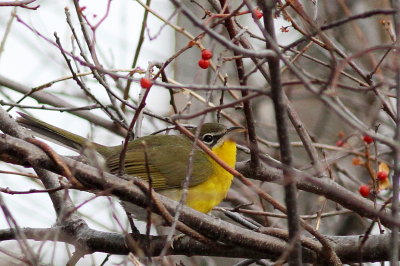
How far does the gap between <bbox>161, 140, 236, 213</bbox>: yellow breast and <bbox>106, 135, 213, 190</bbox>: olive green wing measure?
0.06 metres

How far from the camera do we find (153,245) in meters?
4.55

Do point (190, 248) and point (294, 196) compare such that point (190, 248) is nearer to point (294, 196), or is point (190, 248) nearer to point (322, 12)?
point (294, 196)

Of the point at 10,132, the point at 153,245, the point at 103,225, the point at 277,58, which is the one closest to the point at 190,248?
the point at 153,245

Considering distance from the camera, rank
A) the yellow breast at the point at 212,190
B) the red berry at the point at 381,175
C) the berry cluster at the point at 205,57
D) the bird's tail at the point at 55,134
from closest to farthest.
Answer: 1. the berry cluster at the point at 205,57
2. the red berry at the point at 381,175
3. the bird's tail at the point at 55,134
4. the yellow breast at the point at 212,190

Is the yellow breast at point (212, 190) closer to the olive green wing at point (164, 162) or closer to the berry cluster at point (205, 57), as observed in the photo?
the olive green wing at point (164, 162)

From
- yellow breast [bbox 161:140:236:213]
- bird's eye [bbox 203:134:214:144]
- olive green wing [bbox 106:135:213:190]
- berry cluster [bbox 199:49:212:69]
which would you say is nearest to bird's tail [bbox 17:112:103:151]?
olive green wing [bbox 106:135:213:190]

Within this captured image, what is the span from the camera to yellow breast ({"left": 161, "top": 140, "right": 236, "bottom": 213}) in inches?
227

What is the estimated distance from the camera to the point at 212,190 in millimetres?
5945

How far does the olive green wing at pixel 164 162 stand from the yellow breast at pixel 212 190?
6 centimetres

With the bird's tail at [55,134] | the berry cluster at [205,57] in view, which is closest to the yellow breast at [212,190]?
the bird's tail at [55,134]

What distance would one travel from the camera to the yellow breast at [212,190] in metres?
5.75

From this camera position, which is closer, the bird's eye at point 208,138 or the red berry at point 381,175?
the red berry at point 381,175

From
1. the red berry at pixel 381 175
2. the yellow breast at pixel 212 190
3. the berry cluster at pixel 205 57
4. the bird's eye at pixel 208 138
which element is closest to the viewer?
the berry cluster at pixel 205 57

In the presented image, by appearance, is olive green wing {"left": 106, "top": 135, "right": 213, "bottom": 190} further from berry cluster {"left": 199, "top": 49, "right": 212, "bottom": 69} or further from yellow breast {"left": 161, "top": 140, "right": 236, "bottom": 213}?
berry cluster {"left": 199, "top": 49, "right": 212, "bottom": 69}
